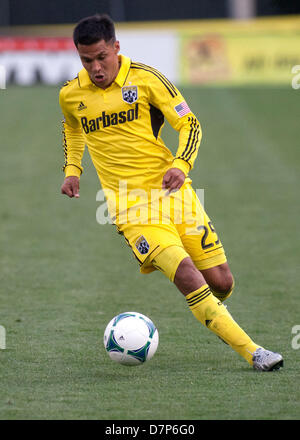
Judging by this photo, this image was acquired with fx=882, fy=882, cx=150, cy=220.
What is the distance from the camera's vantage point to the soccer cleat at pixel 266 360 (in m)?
5.47

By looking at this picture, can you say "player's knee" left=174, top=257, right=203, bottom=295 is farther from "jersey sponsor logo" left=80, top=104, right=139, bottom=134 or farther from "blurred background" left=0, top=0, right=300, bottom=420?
"jersey sponsor logo" left=80, top=104, right=139, bottom=134

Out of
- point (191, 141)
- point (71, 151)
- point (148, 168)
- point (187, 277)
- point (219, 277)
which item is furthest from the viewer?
point (71, 151)

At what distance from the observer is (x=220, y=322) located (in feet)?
18.2

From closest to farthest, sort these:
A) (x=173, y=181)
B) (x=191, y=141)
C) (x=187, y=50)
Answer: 1. (x=173, y=181)
2. (x=191, y=141)
3. (x=187, y=50)

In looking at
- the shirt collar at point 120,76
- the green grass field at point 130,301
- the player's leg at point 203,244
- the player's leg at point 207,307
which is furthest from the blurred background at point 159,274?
the shirt collar at point 120,76

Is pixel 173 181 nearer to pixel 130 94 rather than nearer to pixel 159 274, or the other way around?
pixel 130 94

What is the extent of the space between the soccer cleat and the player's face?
199 centimetres

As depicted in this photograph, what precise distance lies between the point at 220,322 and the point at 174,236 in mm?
635

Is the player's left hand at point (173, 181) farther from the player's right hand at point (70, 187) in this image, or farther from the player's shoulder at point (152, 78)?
the player's right hand at point (70, 187)

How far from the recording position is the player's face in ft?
18.1

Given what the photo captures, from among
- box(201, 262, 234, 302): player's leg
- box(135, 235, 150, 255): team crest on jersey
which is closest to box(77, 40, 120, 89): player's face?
box(135, 235, 150, 255): team crest on jersey

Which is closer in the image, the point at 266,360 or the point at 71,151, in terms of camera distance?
the point at 266,360

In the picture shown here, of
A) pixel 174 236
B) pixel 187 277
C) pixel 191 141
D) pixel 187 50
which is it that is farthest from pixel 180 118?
pixel 187 50
